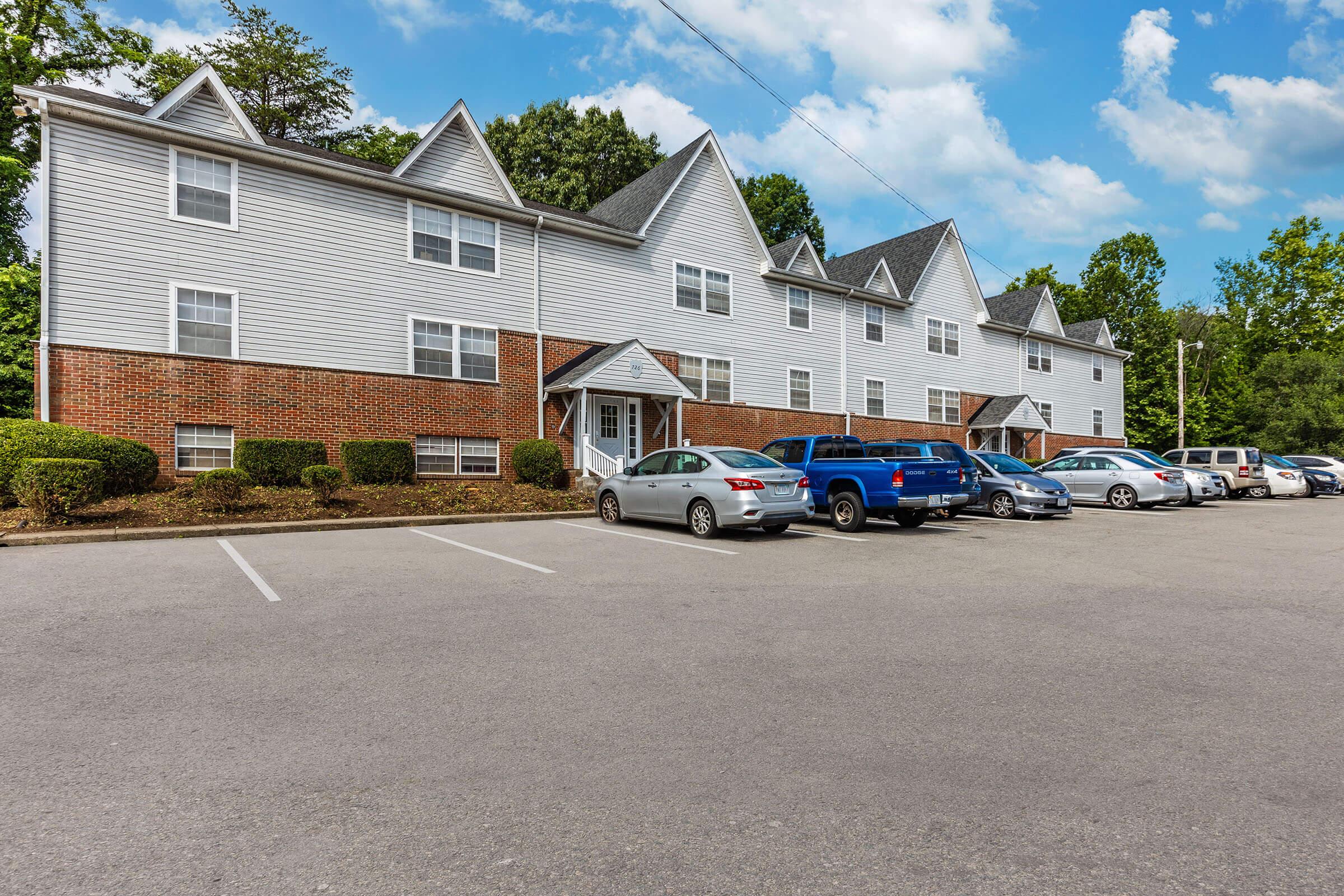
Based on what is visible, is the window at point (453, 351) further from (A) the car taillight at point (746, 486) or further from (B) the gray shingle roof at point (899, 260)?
(B) the gray shingle roof at point (899, 260)

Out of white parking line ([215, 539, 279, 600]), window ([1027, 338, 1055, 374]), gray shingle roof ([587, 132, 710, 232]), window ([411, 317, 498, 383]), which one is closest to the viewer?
white parking line ([215, 539, 279, 600])

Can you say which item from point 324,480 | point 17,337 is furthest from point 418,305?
point 17,337

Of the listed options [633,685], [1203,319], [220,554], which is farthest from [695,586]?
[1203,319]

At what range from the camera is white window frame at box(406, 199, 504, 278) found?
62.6 feet

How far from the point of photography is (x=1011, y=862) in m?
2.77

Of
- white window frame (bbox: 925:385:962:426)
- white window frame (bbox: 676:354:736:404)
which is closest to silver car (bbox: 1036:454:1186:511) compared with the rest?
white window frame (bbox: 676:354:736:404)

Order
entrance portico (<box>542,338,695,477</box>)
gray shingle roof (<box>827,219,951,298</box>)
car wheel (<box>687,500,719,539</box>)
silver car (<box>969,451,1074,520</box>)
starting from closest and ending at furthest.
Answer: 1. car wheel (<box>687,500,719,539</box>)
2. silver car (<box>969,451,1074,520</box>)
3. entrance portico (<box>542,338,695,477</box>)
4. gray shingle roof (<box>827,219,951,298</box>)

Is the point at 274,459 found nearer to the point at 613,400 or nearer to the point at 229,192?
the point at 229,192

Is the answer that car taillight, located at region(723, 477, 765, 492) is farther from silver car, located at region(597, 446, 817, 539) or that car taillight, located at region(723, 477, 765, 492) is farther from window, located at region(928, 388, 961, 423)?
window, located at region(928, 388, 961, 423)

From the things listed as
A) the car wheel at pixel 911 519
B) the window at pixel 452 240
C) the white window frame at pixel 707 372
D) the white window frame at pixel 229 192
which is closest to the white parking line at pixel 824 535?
the car wheel at pixel 911 519

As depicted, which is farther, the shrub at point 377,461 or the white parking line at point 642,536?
the shrub at point 377,461

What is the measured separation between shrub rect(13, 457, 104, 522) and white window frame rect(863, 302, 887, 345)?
25020 millimetres

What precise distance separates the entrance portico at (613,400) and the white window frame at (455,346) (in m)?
1.61

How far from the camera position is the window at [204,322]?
15938mm
